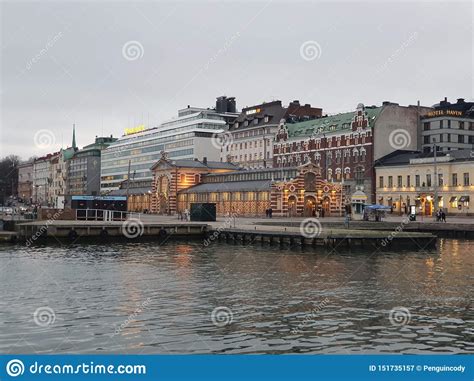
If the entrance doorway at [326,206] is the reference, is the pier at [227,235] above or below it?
below

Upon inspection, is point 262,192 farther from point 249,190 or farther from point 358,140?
point 358,140

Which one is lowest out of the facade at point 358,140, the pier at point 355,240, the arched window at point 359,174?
the pier at point 355,240

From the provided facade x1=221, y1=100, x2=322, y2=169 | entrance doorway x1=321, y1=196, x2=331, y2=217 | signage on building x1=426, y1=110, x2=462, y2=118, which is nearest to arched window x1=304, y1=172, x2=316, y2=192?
entrance doorway x1=321, y1=196, x2=331, y2=217

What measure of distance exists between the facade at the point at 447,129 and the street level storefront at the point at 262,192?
3192 cm

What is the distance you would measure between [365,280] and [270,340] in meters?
18.3

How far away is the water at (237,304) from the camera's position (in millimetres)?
23562

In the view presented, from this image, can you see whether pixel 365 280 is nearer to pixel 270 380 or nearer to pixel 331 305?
pixel 331 305

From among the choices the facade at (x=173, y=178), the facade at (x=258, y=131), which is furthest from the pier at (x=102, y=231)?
the facade at (x=258, y=131)

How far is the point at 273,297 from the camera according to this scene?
3372 centimetres

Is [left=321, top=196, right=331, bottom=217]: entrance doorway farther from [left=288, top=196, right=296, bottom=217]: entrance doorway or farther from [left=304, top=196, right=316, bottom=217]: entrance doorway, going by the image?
[left=288, top=196, right=296, bottom=217]: entrance doorway

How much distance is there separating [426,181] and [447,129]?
21.9 m

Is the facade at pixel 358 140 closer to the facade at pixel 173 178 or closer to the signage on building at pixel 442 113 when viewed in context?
the signage on building at pixel 442 113

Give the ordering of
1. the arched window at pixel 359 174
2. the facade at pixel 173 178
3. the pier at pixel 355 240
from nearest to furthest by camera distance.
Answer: the pier at pixel 355 240, the arched window at pixel 359 174, the facade at pixel 173 178

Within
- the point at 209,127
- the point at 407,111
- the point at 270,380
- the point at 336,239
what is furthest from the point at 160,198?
the point at 270,380
